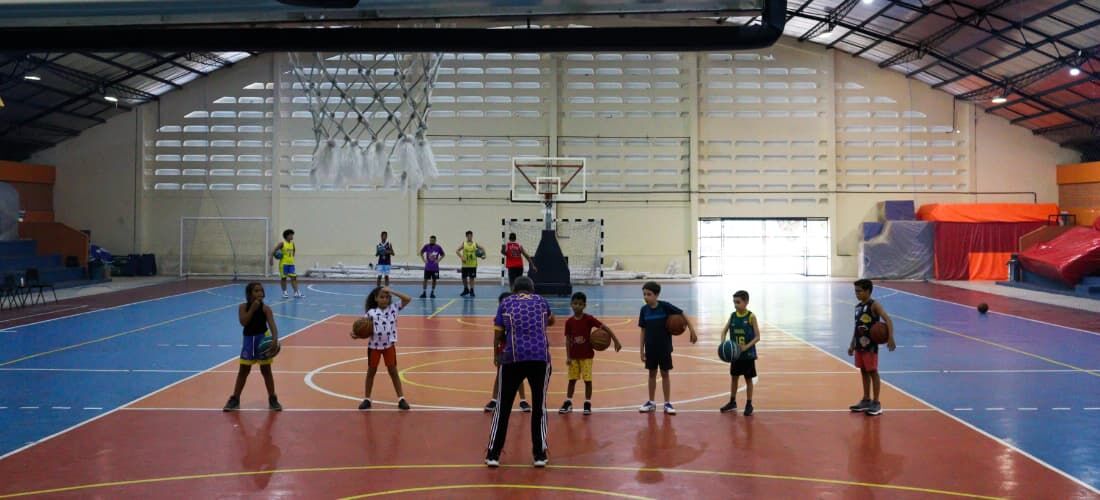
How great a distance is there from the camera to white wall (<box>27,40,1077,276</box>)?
36.3 meters

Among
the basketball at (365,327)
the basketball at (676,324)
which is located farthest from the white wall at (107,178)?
the basketball at (676,324)

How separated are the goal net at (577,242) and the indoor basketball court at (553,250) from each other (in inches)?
6.3

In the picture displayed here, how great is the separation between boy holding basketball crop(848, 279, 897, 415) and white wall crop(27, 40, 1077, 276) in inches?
1048

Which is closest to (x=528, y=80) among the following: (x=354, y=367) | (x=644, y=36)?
(x=354, y=367)

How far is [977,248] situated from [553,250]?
19.3 metres

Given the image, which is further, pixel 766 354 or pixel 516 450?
pixel 766 354

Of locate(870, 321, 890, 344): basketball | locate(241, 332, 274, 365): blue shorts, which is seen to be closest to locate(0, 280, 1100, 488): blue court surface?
locate(870, 321, 890, 344): basketball

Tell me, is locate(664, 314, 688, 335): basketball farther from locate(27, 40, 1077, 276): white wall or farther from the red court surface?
locate(27, 40, 1077, 276): white wall

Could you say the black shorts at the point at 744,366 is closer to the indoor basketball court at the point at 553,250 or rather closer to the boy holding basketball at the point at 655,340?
the indoor basketball court at the point at 553,250

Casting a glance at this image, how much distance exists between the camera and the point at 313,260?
36281mm

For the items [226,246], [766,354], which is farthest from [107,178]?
[766,354]

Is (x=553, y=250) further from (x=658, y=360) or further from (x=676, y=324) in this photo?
(x=676, y=324)

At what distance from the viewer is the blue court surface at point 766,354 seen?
30.4 feet

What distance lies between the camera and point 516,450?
806 cm
